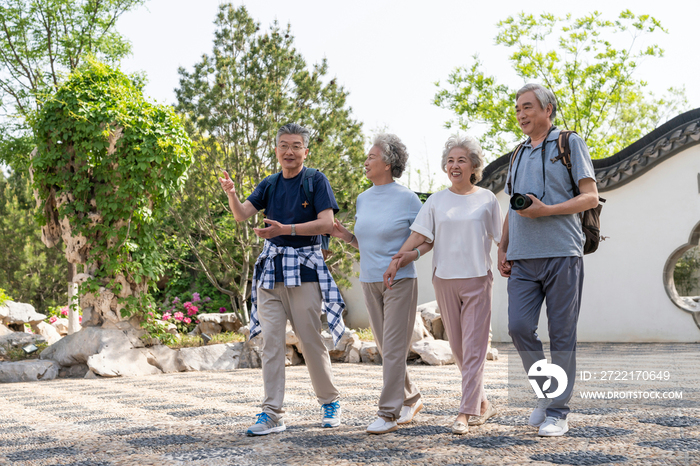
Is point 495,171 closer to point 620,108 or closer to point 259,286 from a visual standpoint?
point 259,286

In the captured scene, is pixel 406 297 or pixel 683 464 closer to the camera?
pixel 683 464

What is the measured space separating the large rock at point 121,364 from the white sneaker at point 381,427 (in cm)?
501

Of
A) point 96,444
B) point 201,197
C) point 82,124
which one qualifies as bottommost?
point 96,444

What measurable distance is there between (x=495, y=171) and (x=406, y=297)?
8.02m

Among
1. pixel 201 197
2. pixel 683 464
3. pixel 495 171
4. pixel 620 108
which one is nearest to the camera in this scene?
pixel 683 464

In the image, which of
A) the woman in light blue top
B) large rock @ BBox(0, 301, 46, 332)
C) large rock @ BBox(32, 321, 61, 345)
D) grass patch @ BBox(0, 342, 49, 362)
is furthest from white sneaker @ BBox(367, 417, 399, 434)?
large rock @ BBox(32, 321, 61, 345)

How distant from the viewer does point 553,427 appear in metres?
2.83

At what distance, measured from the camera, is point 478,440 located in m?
2.82

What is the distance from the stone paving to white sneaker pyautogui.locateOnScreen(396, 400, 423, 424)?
68mm

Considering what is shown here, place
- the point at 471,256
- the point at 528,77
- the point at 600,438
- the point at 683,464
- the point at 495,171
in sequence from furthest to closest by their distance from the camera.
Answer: the point at 528,77 → the point at 495,171 → the point at 471,256 → the point at 600,438 → the point at 683,464

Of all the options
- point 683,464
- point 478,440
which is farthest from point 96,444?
point 683,464

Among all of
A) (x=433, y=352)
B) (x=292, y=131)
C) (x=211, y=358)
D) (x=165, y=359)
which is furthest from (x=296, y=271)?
(x=165, y=359)

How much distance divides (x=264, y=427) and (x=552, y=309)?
1554 mm

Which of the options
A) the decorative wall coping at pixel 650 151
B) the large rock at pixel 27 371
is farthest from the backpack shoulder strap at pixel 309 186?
the decorative wall coping at pixel 650 151
